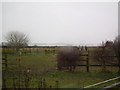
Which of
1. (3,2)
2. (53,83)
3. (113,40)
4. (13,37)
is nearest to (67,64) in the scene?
(53,83)

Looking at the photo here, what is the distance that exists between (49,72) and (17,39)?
65cm

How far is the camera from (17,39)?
1.72 m

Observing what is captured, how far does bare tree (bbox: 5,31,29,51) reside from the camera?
1.59 m

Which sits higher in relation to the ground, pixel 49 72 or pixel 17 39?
pixel 17 39

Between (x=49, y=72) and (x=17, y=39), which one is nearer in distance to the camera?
(x=49, y=72)

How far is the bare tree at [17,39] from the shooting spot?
159cm

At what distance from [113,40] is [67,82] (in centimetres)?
86

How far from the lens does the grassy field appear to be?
1.45 m

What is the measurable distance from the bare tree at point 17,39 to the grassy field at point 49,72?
0.51 feet

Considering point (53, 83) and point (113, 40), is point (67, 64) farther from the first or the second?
point (113, 40)

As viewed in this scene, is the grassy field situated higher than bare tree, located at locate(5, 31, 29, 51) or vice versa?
bare tree, located at locate(5, 31, 29, 51)

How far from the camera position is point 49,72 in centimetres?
160

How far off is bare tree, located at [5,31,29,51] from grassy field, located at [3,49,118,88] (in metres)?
0.15

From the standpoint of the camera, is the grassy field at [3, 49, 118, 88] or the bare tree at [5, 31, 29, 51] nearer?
the grassy field at [3, 49, 118, 88]
